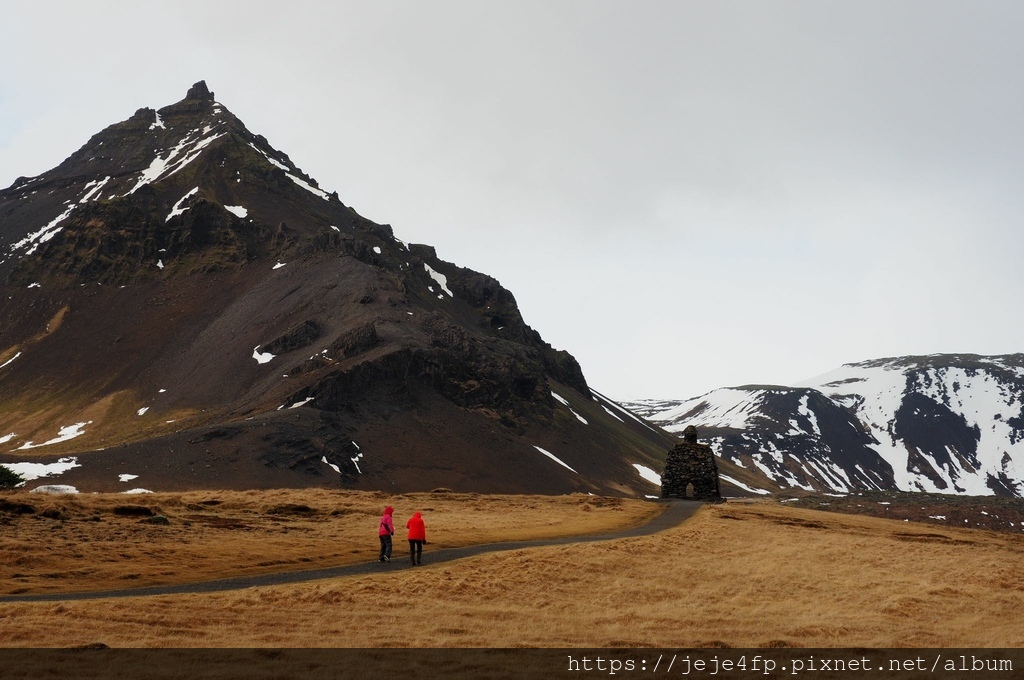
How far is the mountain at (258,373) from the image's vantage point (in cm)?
10775

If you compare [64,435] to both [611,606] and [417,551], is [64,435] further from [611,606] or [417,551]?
[611,606]

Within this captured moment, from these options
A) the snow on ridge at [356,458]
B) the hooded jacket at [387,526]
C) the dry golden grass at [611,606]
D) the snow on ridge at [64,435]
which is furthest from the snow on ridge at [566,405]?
the hooded jacket at [387,526]

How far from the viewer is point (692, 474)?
7731 cm

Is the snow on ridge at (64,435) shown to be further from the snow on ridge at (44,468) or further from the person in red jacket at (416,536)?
the person in red jacket at (416,536)

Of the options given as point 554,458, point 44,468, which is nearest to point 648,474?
point 554,458

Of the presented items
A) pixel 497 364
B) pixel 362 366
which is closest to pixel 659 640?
pixel 362 366

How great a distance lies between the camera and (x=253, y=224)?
188750 millimetres

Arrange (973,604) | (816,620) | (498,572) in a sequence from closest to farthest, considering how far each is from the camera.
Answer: (816,620), (973,604), (498,572)

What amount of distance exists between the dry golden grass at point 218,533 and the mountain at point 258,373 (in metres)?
45.2

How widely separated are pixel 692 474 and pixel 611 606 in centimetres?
5201
